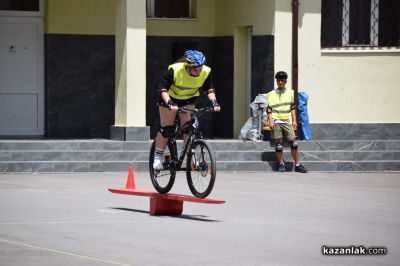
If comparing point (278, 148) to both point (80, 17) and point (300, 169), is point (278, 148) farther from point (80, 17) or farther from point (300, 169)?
point (80, 17)

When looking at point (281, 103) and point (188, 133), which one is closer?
point (188, 133)

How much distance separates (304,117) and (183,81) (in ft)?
27.8

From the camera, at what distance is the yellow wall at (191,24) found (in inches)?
1006

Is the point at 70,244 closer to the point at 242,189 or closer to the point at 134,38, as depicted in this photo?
the point at 242,189

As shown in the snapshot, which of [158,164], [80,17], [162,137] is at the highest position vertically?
[80,17]

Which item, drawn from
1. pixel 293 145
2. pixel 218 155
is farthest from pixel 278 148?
pixel 218 155

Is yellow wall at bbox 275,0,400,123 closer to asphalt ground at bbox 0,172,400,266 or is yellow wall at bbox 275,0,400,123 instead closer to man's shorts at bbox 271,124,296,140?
man's shorts at bbox 271,124,296,140

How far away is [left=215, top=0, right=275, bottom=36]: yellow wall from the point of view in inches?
926

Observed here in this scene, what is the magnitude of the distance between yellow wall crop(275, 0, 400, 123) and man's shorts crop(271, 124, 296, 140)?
1.82m

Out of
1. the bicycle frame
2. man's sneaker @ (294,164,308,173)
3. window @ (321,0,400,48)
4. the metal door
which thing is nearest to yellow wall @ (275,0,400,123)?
window @ (321,0,400,48)

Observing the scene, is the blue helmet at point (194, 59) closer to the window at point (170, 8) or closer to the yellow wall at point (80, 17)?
the yellow wall at point (80, 17)

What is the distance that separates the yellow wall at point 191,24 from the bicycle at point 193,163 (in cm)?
1072

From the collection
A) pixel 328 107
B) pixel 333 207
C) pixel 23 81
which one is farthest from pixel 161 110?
pixel 23 81

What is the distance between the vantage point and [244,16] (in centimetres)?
2464
